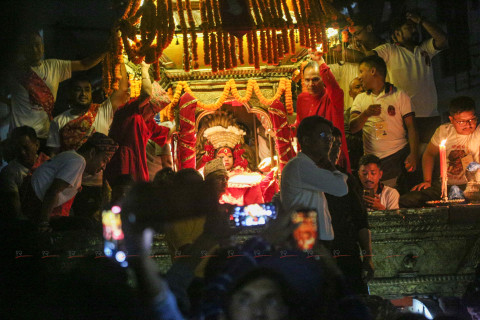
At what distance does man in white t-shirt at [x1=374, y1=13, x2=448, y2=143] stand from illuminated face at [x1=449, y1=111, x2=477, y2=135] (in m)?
0.71

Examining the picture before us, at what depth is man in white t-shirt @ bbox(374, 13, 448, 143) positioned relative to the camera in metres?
5.29

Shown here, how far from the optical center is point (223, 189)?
11.6ft

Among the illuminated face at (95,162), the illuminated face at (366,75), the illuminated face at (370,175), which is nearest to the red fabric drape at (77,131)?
the illuminated face at (95,162)

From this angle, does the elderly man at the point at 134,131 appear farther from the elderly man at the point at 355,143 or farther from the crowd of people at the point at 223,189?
the elderly man at the point at 355,143

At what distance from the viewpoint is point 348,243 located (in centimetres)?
296

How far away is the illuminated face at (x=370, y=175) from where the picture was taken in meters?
3.94

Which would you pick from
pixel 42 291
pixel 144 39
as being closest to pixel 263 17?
pixel 144 39

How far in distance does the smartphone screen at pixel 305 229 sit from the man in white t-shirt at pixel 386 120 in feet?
7.67

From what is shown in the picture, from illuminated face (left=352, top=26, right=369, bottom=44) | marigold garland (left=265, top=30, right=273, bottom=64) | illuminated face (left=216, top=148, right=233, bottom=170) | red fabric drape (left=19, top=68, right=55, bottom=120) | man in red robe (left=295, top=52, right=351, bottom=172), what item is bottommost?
illuminated face (left=216, top=148, right=233, bottom=170)

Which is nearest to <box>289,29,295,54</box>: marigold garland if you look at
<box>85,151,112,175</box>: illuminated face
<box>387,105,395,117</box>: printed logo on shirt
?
<box>387,105,395,117</box>: printed logo on shirt

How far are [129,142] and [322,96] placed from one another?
1972 millimetres

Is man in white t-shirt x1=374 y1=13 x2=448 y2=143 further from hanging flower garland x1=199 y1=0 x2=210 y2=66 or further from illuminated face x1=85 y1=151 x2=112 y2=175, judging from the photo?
illuminated face x1=85 y1=151 x2=112 y2=175

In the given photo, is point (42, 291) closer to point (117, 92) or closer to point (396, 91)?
point (117, 92)

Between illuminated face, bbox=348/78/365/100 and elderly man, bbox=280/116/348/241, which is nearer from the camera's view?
elderly man, bbox=280/116/348/241
